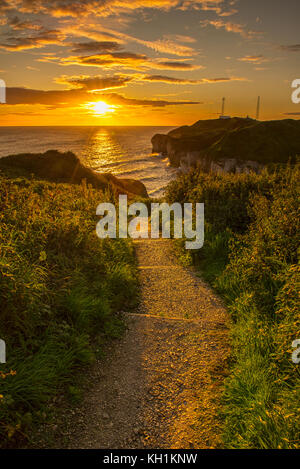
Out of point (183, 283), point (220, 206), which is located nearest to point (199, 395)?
point (183, 283)

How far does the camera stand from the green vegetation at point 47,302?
394 cm

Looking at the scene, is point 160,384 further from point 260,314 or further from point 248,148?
point 248,148

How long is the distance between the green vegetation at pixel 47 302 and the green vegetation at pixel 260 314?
2.47 metres

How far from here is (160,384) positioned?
479 centimetres

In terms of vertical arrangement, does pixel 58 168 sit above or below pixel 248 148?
below

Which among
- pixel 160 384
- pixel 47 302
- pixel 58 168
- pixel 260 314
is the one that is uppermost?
pixel 58 168

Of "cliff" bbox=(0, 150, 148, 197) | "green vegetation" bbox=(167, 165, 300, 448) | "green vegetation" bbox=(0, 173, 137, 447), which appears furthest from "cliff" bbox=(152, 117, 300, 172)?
"green vegetation" bbox=(0, 173, 137, 447)

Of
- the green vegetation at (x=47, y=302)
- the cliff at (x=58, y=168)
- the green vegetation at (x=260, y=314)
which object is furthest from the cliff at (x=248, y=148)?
the green vegetation at (x=47, y=302)

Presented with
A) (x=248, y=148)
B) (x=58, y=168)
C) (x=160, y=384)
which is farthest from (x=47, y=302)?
(x=248, y=148)

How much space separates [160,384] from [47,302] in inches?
100

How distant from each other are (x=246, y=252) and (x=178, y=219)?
775 cm
